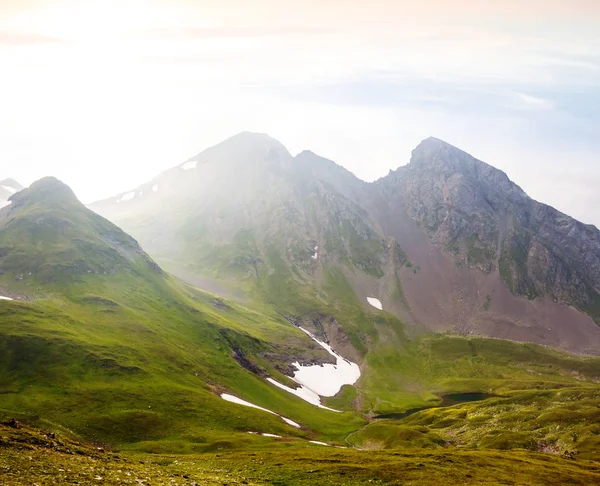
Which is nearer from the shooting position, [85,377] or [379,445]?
[85,377]

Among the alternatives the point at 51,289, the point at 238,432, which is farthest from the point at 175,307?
the point at 238,432

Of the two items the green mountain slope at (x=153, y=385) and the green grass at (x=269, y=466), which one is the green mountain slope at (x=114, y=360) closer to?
the green mountain slope at (x=153, y=385)

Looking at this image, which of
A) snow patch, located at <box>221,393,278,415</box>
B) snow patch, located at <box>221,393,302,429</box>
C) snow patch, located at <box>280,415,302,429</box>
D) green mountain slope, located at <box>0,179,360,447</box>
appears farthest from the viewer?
snow patch, located at <box>221,393,278,415</box>

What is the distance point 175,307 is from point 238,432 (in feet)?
334

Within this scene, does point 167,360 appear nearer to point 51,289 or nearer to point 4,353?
point 4,353

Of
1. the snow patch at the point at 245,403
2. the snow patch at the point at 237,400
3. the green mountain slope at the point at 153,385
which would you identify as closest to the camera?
the green mountain slope at the point at 153,385

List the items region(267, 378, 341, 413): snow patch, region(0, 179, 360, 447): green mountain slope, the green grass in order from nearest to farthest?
the green grass, region(0, 179, 360, 447): green mountain slope, region(267, 378, 341, 413): snow patch

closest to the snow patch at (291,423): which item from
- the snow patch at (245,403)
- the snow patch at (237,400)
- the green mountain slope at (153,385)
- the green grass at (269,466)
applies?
the snow patch at (245,403)

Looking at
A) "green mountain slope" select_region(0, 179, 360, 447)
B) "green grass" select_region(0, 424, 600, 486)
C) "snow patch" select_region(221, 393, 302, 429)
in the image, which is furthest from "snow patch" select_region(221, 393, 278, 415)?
"green grass" select_region(0, 424, 600, 486)

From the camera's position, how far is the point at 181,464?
6028cm

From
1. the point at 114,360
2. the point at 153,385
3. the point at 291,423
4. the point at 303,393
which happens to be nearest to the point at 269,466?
the point at 153,385

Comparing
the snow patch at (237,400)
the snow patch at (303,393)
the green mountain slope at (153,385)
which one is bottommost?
the snow patch at (303,393)

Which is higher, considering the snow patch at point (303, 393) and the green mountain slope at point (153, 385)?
the green mountain slope at point (153, 385)

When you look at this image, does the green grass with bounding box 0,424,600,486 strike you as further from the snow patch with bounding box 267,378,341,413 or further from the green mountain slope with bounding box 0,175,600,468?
the snow patch with bounding box 267,378,341,413
